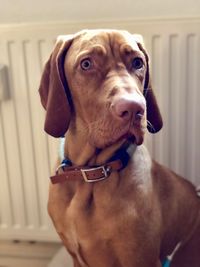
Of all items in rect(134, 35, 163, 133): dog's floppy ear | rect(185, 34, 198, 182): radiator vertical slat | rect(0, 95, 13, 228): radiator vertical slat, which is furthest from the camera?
rect(0, 95, 13, 228): radiator vertical slat

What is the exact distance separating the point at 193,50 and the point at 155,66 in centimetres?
13

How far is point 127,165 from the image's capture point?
1.40 m

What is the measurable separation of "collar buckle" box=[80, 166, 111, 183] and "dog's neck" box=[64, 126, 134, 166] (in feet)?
0.12

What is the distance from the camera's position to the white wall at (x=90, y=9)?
1709 millimetres

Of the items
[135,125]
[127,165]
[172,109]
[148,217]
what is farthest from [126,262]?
[172,109]

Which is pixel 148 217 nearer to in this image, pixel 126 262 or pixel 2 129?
pixel 126 262

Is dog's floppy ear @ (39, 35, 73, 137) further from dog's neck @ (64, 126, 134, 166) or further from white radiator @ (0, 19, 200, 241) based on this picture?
white radiator @ (0, 19, 200, 241)

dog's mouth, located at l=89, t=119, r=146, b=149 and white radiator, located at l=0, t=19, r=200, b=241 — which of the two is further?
white radiator, located at l=0, t=19, r=200, b=241

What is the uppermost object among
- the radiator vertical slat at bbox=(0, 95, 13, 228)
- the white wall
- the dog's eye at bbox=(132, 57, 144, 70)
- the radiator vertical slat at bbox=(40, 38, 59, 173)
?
the white wall

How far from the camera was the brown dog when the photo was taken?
1.28 m

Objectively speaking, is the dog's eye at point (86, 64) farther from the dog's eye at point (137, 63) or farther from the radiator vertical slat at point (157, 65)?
the radiator vertical slat at point (157, 65)

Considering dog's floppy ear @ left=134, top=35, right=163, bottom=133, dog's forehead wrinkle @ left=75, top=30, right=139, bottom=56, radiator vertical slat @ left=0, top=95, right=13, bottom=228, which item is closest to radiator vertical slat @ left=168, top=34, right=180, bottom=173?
dog's floppy ear @ left=134, top=35, right=163, bottom=133

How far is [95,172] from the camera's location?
137 centimetres

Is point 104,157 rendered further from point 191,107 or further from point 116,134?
point 191,107
